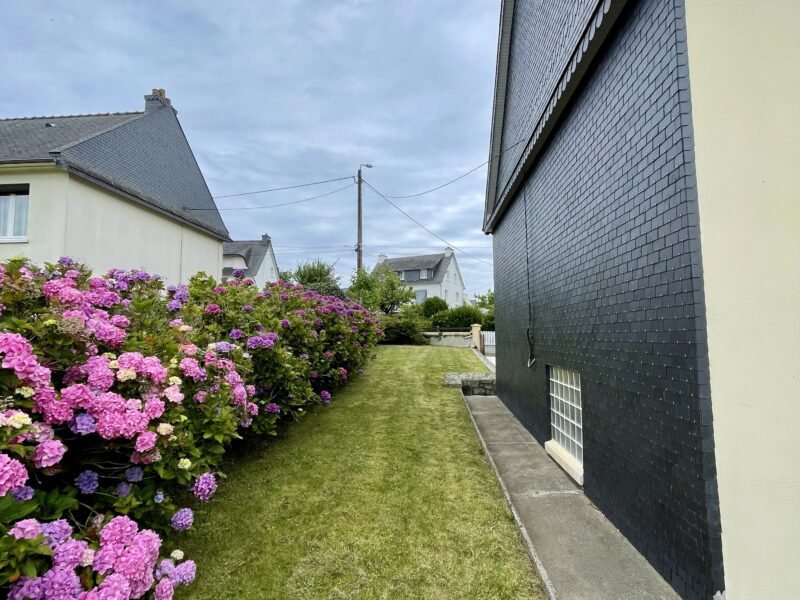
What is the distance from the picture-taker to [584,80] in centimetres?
399

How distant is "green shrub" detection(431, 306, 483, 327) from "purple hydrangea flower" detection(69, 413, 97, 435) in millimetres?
23090

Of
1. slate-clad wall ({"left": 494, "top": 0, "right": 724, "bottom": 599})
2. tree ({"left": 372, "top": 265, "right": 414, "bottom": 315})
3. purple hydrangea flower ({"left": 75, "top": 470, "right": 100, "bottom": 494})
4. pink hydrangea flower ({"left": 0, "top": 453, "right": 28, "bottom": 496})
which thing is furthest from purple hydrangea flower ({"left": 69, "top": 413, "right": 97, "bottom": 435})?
tree ({"left": 372, "top": 265, "right": 414, "bottom": 315})

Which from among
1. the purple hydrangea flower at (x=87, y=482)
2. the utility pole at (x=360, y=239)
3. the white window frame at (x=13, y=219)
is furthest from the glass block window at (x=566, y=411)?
the utility pole at (x=360, y=239)

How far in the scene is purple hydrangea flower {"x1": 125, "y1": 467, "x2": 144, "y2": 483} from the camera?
2.26 meters

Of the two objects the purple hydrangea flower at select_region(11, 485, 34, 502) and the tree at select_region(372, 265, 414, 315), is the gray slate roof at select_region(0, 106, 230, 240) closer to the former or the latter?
the tree at select_region(372, 265, 414, 315)

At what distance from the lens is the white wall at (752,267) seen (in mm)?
2191

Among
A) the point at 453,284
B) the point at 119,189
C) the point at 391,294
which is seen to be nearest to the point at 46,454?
the point at 119,189

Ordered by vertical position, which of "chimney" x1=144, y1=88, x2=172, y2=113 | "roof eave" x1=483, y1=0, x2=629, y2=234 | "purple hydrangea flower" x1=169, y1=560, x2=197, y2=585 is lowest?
"purple hydrangea flower" x1=169, y1=560, x2=197, y2=585

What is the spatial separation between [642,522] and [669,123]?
9.27 ft

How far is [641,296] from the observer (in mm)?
2957

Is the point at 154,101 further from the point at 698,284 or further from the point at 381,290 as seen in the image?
the point at 698,284

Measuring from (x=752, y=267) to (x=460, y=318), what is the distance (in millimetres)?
22457

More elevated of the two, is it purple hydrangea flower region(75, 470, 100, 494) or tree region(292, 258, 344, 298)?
tree region(292, 258, 344, 298)

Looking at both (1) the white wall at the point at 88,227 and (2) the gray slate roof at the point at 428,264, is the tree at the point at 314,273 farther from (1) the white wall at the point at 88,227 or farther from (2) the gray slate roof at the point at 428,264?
(2) the gray slate roof at the point at 428,264
